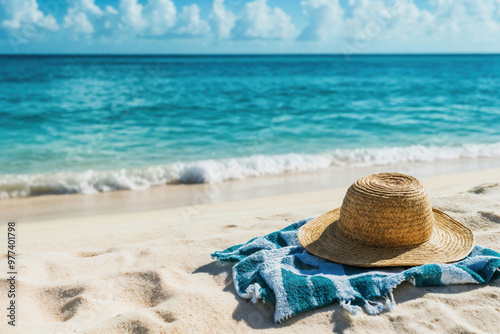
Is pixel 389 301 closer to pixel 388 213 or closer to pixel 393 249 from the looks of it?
pixel 393 249

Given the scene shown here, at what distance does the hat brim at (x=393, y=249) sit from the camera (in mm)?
2988

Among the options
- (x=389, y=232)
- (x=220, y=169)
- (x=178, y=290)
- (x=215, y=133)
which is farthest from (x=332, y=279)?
(x=215, y=133)

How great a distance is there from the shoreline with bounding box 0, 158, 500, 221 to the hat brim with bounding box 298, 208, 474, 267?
2966mm

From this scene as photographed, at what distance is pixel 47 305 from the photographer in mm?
2895

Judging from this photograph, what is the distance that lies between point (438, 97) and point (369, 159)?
36.3ft

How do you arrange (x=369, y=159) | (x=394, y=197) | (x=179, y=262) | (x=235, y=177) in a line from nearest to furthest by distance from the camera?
(x=394, y=197) → (x=179, y=262) → (x=235, y=177) → (x=369, y=159)

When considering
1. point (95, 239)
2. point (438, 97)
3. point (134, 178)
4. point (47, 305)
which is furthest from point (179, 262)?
point (438, 97)

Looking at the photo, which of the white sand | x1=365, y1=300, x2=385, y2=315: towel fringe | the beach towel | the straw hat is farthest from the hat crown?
x1=365, y1=300, x2=385, y2=315: towel fringe

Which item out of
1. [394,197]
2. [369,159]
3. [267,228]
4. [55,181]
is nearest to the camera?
[394,197]

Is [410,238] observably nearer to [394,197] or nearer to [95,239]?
[394,197]

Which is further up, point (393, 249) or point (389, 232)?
point (389, 232)

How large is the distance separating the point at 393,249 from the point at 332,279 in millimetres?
574

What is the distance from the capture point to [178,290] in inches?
115

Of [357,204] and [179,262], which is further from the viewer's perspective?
[179,262]
